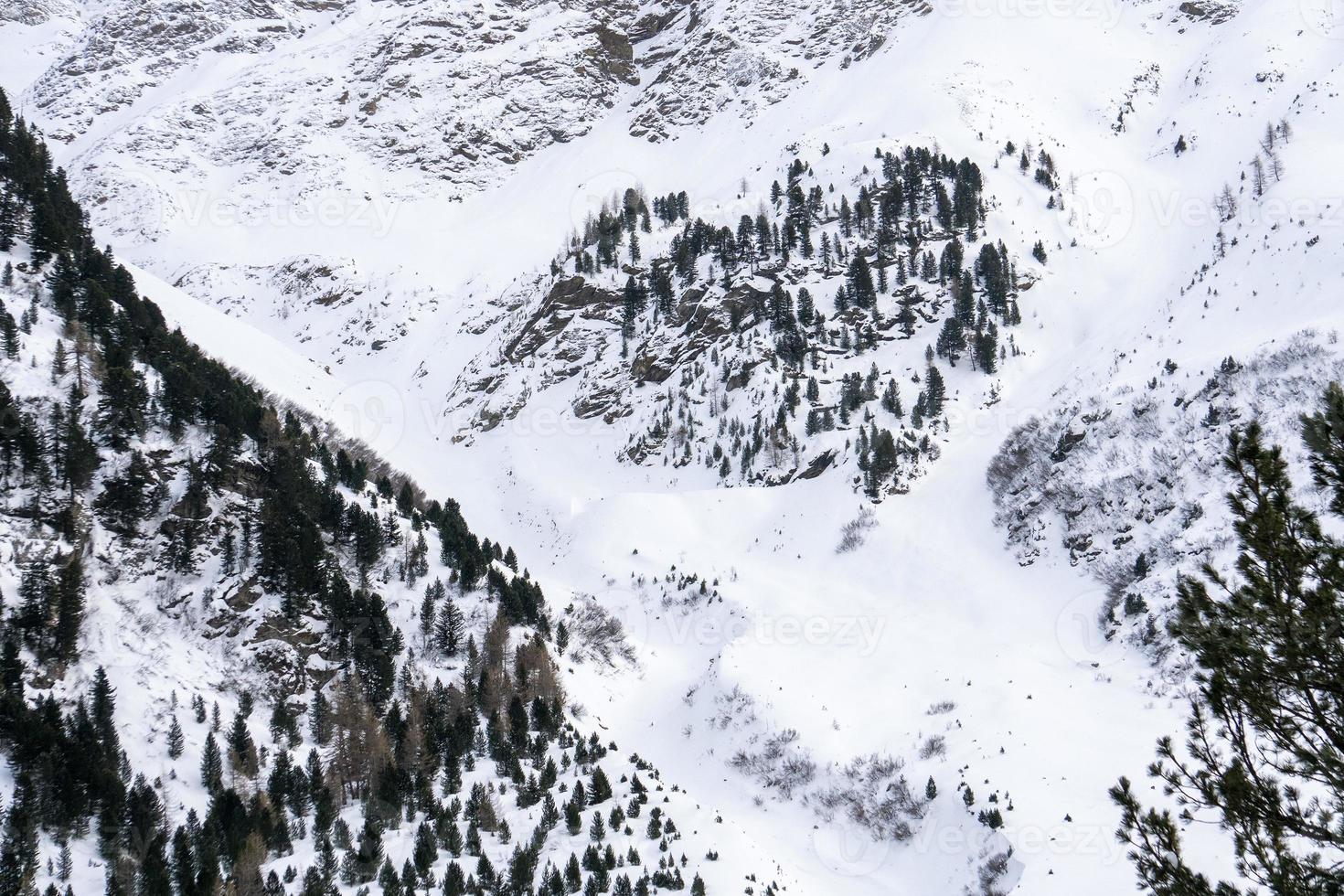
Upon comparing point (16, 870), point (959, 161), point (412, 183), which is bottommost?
point (412, 183)

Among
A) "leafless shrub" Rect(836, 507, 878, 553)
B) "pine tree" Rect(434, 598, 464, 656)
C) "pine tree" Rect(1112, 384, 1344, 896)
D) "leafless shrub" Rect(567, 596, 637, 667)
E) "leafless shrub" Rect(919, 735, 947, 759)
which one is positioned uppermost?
"pine tree" Rect(1112, 384, 1344, 896)

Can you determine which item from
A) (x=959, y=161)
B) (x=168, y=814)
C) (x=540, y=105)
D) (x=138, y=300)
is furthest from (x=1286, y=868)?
(x=540, y=105)

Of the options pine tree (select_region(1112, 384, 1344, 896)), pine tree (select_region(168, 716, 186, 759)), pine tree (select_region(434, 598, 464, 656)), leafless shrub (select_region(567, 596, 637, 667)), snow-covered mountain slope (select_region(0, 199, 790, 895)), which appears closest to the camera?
pine tree (select_region(1112, 384, 1344, 896))

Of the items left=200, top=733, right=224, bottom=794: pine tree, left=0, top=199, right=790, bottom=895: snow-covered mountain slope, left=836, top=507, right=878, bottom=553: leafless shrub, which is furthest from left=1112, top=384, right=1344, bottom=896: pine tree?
left=836, top=507, right=878, bottom=553: leafless shrub

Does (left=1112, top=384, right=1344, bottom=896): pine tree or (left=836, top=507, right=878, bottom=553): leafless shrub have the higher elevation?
(left=1112, top=384, right=1344, bottom=896): pine tree

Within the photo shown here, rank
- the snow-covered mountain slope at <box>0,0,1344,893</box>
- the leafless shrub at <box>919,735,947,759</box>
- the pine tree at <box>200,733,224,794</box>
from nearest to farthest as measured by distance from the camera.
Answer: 1. the pine tree at <box>200,733,224,794</box>
2. the leafless shrub at <box>919,735,947,759</box>
3. the snow-covered mountain slope at <box>0,0,1344,893</box>

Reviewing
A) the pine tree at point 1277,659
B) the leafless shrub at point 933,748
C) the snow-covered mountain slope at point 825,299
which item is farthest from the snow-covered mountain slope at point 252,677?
the pine tree at point 1277,659

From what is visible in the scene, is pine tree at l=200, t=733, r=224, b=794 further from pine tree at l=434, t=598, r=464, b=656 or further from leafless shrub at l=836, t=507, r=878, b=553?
leafless shrub at l=836, t=507, r=878, b=553

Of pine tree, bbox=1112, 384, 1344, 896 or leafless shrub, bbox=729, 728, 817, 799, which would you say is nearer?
pine tree, bbox=1112, 384, 1344, 896

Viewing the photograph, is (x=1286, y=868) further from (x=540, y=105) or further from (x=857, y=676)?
(x=540, y=105)
